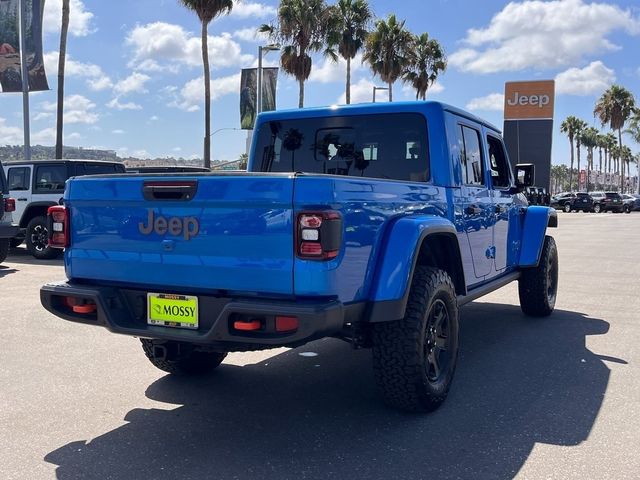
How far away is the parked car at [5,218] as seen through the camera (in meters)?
10.8

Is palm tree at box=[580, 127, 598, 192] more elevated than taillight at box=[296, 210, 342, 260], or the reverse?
palm tree at box=[580, 127, 598, 192]

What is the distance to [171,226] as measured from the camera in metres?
3.61

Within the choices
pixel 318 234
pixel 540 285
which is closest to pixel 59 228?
pixel 318 234

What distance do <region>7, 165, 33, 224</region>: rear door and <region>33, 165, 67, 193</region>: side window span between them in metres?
0.23

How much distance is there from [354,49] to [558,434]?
105 feet

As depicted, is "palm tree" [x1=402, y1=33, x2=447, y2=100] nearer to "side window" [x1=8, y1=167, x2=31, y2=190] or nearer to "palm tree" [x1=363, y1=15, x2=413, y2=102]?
"palm tree" [x1=363, y1=15, x2=413, y2=102]

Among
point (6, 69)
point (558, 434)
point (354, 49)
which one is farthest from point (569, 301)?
point (354, 49)

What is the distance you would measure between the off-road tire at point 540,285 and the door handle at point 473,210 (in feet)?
6.38

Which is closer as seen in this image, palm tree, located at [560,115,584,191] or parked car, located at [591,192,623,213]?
parked car, located at [591,192,623,213]

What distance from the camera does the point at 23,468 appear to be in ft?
11.0

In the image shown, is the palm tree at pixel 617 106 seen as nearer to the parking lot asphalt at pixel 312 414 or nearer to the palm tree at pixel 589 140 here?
the palm tree at pixel 589 140

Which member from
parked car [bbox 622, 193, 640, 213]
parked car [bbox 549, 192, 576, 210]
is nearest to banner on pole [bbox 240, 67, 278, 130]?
parked car [bbox 549, 192, 576, 210]

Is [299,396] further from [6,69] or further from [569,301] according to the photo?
[6,69]

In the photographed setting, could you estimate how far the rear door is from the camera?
508 inches
